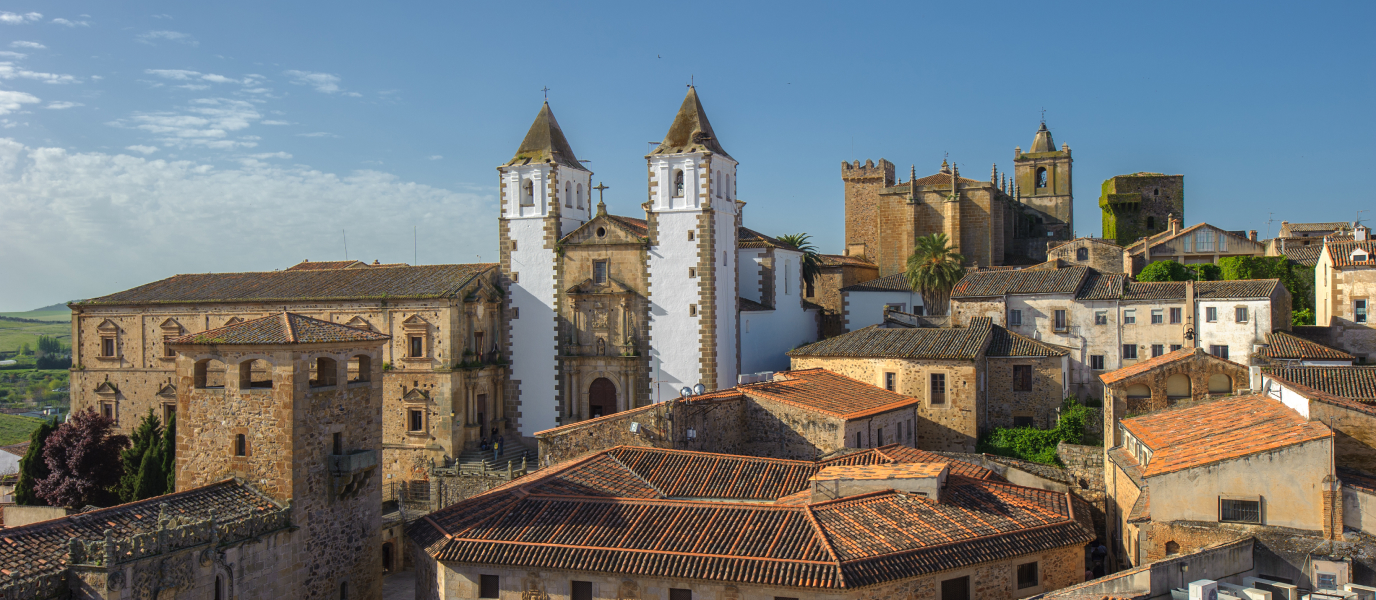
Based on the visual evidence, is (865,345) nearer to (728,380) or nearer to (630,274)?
(728,380)

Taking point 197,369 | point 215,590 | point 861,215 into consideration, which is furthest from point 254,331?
point 861,215

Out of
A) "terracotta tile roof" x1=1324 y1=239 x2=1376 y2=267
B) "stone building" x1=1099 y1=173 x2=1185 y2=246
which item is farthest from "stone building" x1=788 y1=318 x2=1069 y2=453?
"stone building" x1=1099 y1=173 x2=1185 y2=246

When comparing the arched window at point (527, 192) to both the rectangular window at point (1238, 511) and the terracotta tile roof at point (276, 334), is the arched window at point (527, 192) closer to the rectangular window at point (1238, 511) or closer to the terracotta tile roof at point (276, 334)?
the terracotta tile roof at point (276, 334)

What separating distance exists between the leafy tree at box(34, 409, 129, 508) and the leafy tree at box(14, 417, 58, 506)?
27 centimetres

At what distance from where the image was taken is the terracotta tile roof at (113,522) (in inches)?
677

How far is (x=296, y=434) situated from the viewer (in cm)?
2131

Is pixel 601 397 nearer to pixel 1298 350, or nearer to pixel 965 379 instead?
pixel 965 379

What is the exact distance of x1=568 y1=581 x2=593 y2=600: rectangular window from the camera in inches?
806

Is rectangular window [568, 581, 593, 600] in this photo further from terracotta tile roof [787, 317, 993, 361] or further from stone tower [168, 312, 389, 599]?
terracotta tile roof [787, 317, 993, 361]

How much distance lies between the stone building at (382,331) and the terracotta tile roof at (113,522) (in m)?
16.1

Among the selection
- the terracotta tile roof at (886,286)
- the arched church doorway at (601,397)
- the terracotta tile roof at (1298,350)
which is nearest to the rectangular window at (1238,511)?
the terracotta tile roof at (1298,350)

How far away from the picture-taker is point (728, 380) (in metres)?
39.2

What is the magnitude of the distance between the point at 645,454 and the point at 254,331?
10.8 metres

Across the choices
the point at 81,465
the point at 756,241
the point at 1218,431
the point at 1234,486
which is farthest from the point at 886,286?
the point at 81,465
